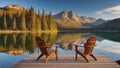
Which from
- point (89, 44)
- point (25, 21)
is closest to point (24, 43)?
point (89, 44)

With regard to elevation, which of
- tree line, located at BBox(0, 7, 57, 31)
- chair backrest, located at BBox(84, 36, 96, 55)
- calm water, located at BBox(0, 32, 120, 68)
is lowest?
calm water, located at BBox(0, 32, 120, 68)

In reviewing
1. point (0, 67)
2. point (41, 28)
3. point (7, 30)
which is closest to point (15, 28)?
point (7, 30)

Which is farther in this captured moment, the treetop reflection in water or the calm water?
the treetop reflection in water

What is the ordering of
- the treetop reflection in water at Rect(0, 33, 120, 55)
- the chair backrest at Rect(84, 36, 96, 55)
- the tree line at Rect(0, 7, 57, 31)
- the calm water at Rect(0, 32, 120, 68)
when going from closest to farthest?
the chair backrest at Rect(84, 36, 96, 55)
the calm water at Rect(0, 32, 120, 68)
the treetop reflection in water at Rect(0, 33, 120, 55)
the tree line at Rect(0, 7, 57, 31)

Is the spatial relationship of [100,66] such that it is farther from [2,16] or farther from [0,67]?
[2,16]

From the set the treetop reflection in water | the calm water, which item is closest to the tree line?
the treetop reflection in water

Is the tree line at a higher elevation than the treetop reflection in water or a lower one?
higher

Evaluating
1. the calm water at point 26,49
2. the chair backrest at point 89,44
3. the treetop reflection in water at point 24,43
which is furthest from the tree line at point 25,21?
the chair backrest at point 89,44

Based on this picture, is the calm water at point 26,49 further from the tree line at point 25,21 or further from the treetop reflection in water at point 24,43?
the tree line at point 25,21

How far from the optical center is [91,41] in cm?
1417

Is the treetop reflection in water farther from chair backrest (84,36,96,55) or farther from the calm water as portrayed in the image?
chair backrest (84,36,96,55)

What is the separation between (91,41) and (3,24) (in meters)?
99.3

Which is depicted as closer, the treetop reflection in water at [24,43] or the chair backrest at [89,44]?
the chair backrest at [89,44]

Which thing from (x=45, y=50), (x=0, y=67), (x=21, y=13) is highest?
(x=21, y=13)
